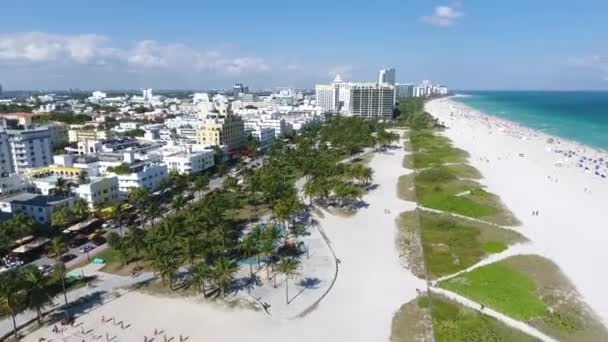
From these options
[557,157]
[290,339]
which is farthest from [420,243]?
[557,157]

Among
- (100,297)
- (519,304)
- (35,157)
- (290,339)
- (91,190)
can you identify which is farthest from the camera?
(35,157)

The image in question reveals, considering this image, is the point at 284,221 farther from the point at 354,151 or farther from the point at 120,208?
the point at 354,151

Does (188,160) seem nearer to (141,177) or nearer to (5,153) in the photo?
(141,177)

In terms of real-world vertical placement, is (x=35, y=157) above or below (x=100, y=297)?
above

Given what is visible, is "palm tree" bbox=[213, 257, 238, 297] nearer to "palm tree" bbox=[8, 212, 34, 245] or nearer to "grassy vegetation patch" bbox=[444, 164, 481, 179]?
"palm tree" bbox=[8, 212, 34, 245]

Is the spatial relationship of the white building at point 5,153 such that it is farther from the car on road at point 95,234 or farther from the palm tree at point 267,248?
the palm tree at point 267,248

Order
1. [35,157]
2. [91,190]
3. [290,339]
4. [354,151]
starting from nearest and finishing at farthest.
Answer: [290,339] < [91,190] < [35,157] < [354,151]

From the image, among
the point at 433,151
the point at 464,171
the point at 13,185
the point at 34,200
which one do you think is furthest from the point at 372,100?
the point at 34,200
